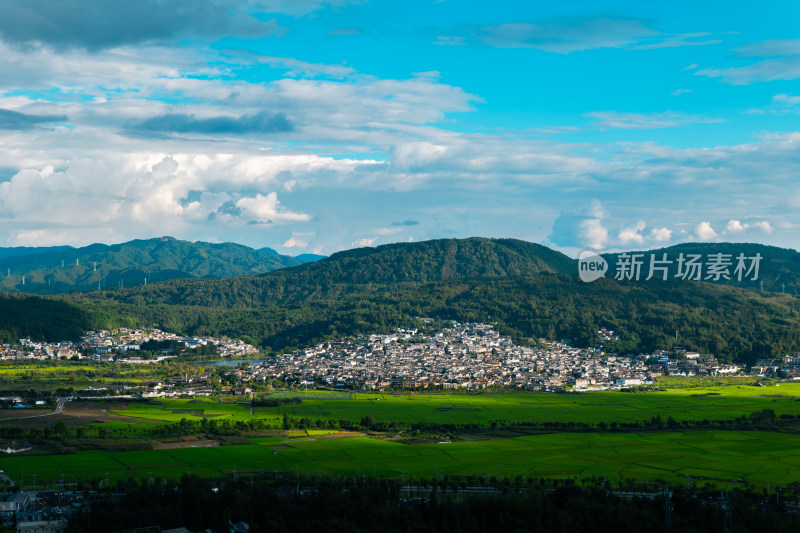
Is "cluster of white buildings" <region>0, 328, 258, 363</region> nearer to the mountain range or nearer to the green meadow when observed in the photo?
the mountain range

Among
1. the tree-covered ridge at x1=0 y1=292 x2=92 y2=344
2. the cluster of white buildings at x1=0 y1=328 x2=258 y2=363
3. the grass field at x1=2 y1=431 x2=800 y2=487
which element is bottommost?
the grass field at x1=2 y1=431 x2=800 y2=487

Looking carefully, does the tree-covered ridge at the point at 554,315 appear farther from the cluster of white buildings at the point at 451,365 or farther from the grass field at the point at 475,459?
the grass field at the point at 475,459

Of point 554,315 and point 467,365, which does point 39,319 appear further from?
point 554,315

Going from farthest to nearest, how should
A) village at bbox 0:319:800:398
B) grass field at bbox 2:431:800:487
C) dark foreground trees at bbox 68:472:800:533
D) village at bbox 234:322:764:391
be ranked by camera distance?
village at bbox 234:322:764:391, village at bbox 0:319:800:398, grass field at bbox 2:431:800:487, dark foreground trees at bbox 68:472:800:533

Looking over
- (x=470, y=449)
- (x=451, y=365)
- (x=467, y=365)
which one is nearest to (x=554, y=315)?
(x=467, y=365)

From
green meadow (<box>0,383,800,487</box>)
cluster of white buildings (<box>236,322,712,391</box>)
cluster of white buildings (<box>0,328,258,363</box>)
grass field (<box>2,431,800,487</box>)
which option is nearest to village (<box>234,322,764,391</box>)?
cluster of white buildings (<box>236,322,712,391</box>)

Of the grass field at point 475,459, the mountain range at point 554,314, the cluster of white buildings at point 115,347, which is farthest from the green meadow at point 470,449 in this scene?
the cluster of white buildings at point 115,347

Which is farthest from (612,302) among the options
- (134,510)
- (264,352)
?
(134,510)

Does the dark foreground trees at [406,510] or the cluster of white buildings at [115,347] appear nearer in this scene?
the dark foreground trees at [406,510]

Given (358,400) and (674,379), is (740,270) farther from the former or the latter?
(358,400)
